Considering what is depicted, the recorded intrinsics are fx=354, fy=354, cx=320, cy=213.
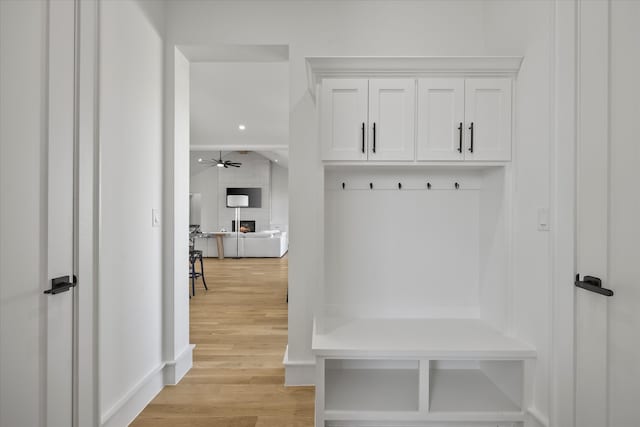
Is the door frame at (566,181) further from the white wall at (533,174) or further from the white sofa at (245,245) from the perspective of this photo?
the white sofa at (245,245)

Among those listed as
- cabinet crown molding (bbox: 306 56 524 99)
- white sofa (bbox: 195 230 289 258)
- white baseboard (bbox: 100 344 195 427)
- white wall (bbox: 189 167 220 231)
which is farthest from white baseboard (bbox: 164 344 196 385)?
white wall (bbox: 189 167 220 231)

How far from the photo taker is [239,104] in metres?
6.30

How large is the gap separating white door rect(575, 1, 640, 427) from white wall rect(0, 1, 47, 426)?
229cm

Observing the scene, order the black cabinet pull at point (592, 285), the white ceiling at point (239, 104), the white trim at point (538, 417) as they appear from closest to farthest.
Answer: the black cabinet pull at point (592, 285) → the white trim at point (538, 417) → the white ceiling at point (239, 104)

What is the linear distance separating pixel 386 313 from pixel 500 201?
3.38ft

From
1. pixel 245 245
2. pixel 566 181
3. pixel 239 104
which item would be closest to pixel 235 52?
pixel 566 181

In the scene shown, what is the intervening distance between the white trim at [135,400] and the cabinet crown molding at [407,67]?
7.10 ft

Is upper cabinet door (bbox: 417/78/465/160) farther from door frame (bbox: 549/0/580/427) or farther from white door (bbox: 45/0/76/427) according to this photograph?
white door (bbox: 45/0/76/427)

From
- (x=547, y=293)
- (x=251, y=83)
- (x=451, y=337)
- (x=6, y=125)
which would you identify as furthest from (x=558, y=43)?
(x=251, y=83)

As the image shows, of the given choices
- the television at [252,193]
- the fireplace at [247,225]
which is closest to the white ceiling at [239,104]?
the television at [252,193]

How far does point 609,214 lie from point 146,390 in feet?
8.80

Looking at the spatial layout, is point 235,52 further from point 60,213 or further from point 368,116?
point 60,213

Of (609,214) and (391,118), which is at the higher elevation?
(391,118)

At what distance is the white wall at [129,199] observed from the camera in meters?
1.84
